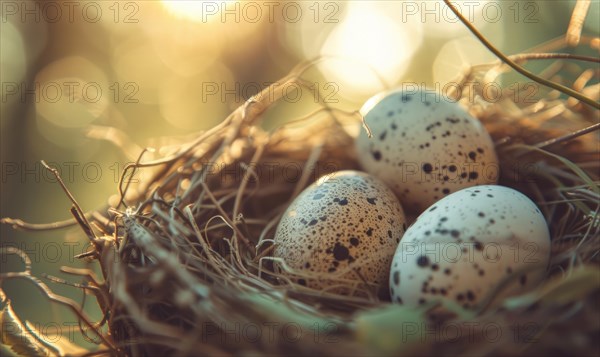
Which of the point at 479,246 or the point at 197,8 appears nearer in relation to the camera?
the point at 479,246

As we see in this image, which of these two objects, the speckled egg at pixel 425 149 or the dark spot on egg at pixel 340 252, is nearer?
the dark spot on egg at pixel 340 252

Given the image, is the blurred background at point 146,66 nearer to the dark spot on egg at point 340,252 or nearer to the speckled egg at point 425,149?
the speckled egg at point 425,149

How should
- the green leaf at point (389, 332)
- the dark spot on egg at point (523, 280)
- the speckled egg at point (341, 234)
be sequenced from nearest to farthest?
1. the green leaf at point (389, 332)
2. the dark spot on egg at point (523, 280)
3. the speckled egg at point (341, 234)

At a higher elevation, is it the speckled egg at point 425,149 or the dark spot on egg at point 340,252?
the speckled egg at point 425,149

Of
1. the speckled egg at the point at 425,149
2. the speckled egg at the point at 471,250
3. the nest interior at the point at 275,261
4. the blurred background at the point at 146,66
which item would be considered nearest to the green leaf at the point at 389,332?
the nest interior at the point at 275,261

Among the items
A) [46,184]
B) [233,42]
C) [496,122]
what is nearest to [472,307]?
[496,122]

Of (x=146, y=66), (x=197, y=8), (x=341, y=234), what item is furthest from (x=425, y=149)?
(x=146, y=66)

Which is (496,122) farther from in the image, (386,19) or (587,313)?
(386,19)

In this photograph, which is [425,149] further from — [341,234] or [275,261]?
[275,261]
